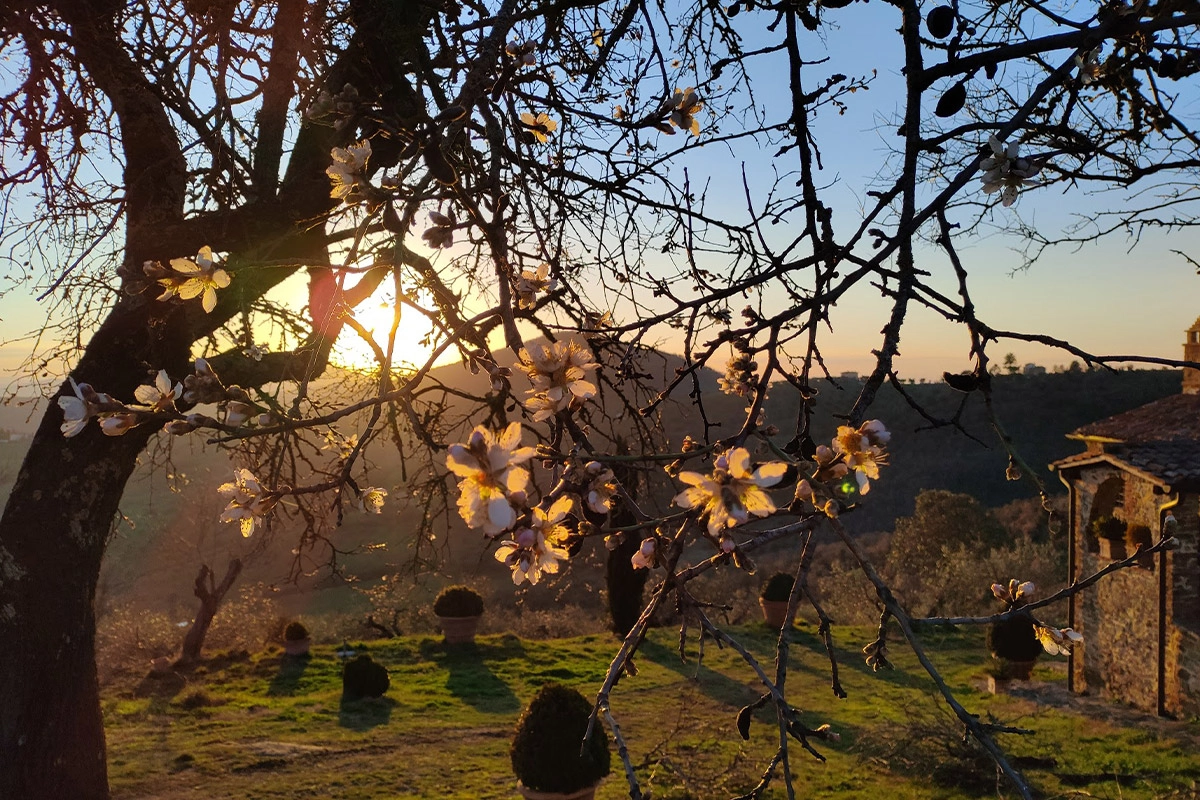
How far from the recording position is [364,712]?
39.1ft

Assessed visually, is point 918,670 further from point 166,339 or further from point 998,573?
point 166,339

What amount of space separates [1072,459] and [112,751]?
15779mm

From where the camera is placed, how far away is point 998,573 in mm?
19703

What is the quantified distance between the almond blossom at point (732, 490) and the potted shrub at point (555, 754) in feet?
21.7

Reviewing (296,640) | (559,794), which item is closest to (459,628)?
(296,640)

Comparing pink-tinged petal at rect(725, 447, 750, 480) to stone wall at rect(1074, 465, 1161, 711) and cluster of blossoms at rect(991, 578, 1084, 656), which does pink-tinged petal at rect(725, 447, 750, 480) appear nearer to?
cluster of blossoms at rect(991, 578, 1084, 656)

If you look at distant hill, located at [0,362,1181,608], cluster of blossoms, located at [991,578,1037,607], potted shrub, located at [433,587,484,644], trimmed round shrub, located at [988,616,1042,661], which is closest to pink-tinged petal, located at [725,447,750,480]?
cluster of blossoms, located at [991,578,1037,607]

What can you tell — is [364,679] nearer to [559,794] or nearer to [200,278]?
[559,794]

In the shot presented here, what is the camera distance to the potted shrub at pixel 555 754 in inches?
294

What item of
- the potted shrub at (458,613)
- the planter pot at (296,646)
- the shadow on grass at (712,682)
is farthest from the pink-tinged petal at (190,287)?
the planter pot at (296,646)

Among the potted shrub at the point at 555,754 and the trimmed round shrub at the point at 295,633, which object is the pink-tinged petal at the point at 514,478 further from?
the trimmed round shrub at the point at 295,633

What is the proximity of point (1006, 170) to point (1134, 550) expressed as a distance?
14.2 metres

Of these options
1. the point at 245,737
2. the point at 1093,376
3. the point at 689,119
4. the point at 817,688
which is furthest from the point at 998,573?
the point at 1093,376

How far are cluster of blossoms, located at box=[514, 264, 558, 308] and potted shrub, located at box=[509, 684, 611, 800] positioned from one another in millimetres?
5737
